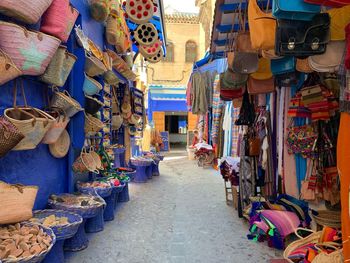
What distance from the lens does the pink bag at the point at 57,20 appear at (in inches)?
112

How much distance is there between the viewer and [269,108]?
427 centimetres

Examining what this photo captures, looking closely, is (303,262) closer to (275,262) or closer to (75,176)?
(275,262)

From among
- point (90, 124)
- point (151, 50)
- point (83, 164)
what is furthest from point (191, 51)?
point (83, 164)

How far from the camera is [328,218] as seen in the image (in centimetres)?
296

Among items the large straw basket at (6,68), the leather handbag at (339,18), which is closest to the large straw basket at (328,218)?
the leather handbag at (339,18)

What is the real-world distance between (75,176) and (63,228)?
5.26ft

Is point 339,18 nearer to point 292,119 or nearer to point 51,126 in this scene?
point 292,119

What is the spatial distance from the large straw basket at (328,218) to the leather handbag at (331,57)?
4.66 feet

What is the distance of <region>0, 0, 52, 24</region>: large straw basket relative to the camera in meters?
2.21

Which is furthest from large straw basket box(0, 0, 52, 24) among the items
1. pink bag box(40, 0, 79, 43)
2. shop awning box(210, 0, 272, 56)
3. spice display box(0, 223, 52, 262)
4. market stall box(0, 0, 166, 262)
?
shop awning box(210, 0, 272, 56)

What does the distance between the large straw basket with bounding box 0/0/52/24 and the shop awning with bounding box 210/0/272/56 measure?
190cm

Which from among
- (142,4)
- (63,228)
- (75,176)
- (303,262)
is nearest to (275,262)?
(303,262)

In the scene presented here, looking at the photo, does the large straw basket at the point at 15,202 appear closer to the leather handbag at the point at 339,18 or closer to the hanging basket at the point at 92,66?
the hanging basket at the point at 92,66

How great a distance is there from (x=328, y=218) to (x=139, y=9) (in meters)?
4.51
